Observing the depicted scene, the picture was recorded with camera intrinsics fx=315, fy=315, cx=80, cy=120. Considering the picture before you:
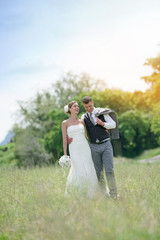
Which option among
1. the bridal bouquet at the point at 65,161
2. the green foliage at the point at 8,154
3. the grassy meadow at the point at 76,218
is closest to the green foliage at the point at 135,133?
the green foliage at the point at 8,154

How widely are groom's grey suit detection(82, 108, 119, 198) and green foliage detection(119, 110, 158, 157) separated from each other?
2923 cm

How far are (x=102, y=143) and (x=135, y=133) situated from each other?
100 ft

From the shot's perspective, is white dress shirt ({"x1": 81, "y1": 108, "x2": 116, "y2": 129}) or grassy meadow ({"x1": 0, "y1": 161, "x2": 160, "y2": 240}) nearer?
grassy meadow ({"x1": 0, "y1": 161, "x2": 160, "y2": 240})

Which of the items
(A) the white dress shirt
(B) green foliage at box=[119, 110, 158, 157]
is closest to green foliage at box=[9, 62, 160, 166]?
(B) green foliage at box=[119, 110, 158, 157]

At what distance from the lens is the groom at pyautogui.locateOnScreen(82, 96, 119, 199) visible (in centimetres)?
631

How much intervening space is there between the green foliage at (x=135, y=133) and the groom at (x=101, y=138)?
29.2 m

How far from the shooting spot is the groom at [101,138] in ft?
20.7

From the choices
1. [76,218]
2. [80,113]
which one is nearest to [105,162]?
[76,218]

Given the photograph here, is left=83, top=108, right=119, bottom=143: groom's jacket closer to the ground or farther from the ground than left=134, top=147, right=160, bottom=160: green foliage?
farther from the ground

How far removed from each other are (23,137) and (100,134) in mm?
28857

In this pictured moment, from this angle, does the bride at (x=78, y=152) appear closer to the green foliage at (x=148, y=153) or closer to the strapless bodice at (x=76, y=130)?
the strapless bodice at (x=76, y=130)

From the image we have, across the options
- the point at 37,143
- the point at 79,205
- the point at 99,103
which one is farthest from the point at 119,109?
the point at 79,205

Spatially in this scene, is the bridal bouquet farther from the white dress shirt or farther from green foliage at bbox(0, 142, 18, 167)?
green foliage at bbox(0, 142, 18, 167)

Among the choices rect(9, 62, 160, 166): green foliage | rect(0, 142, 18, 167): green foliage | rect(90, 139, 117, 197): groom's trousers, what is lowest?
rect(0, 142, 18, 167): green foliage
